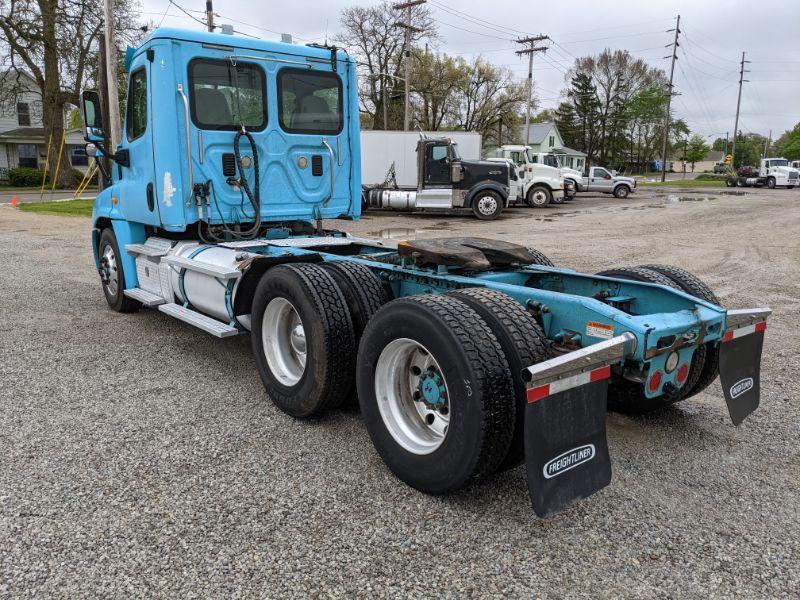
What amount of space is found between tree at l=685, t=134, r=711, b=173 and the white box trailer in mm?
97735

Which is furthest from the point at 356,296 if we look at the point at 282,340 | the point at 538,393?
the point at 538,393

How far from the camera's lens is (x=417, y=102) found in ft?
199

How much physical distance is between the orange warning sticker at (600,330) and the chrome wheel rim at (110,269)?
5.52 meters

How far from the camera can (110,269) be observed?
7156 mm

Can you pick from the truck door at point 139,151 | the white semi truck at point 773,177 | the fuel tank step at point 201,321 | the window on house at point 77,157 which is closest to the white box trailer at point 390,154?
the truck door at point 139,151

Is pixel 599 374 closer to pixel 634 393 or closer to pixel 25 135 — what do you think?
pixel 634 393

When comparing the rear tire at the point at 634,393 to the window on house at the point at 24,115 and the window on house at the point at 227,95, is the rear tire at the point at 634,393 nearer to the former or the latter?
Answer: the window on house at the point at 227,95

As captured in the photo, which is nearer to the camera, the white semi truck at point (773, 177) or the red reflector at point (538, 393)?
the red reflector at point (538, 393)

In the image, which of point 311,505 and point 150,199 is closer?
point 311,505

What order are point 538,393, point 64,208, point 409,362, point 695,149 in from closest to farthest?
1. point 538,393
2. point 409,362
3. point 64,208
4. point 695,149

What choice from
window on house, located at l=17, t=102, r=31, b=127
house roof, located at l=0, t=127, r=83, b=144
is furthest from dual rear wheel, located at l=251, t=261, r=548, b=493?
window on house, located at l=17, t=102, r=31, b=127

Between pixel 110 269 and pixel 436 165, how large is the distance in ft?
54.7

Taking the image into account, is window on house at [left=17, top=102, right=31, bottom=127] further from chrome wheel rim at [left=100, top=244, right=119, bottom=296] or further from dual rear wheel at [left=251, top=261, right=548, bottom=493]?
dual rear wheel at [left=251, top=261, right=548, bottom=493]

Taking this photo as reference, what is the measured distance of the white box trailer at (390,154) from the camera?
2500cm
